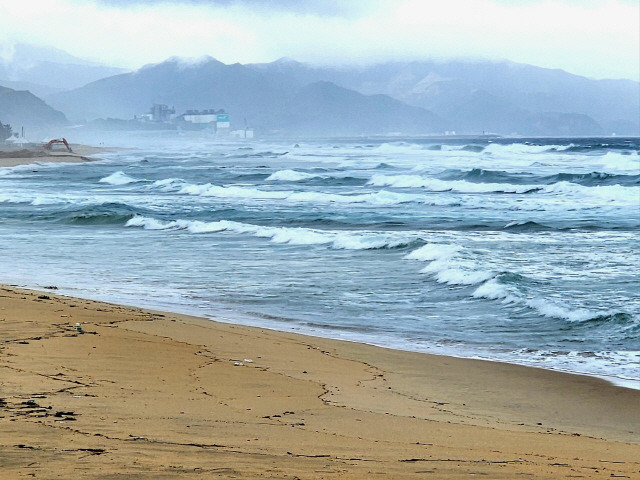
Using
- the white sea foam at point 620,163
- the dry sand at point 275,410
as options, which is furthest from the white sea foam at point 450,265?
the white sea foam at point 620,163

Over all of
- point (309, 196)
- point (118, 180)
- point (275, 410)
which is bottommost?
point (309, 196)

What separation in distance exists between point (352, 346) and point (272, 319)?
2181mm

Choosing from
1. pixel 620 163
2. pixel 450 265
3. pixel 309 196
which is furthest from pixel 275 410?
pixel 620 163

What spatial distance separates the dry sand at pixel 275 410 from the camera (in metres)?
5.00

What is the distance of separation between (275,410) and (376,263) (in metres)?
11.4

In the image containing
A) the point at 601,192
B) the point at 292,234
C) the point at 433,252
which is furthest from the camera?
the point at 601,192

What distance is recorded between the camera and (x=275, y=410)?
21.7 feet

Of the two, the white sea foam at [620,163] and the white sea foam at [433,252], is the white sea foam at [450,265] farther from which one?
the white sea foam at [620,163]

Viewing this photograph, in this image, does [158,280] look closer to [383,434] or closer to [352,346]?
[352,346]

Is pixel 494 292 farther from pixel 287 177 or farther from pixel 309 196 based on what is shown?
pixel 287 177

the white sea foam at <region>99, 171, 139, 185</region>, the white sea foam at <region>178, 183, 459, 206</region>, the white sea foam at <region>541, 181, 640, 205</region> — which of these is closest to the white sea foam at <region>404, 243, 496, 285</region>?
the white sea foam at <region>178, 183, 459, 206</region>

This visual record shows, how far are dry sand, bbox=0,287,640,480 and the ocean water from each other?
1.29 metres

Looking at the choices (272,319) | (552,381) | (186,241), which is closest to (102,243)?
(186,241)

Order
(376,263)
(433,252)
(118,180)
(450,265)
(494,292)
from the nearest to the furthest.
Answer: (494,292)
(450,265)
(376,263)
(433,252)
(118,180)
